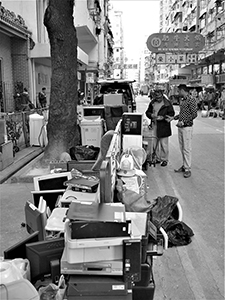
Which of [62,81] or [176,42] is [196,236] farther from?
[176,42]

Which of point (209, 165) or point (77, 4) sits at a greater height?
point (77, 4)

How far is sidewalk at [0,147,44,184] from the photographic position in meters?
8.26

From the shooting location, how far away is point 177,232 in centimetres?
490

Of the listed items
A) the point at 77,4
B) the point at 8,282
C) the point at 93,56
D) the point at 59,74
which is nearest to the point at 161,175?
the point at 59,74

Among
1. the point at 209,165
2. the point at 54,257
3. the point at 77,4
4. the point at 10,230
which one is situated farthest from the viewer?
the point at 77,4

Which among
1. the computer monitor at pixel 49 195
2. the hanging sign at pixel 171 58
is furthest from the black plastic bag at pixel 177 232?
the hanging sign at pixel 171 58

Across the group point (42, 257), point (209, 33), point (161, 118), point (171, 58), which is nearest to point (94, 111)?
point (161, 118)

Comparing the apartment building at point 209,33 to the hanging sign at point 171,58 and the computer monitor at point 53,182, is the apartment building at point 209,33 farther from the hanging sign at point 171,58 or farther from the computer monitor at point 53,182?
the computer monitor at point 53,182

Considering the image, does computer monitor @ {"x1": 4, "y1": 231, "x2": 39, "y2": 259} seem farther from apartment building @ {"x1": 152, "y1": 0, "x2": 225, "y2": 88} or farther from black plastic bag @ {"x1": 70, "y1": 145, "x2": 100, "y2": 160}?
apartment building @ {"x1": 152, "y1": 0, "x2": 225, "y2": 88}

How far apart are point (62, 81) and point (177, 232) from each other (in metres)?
5.26

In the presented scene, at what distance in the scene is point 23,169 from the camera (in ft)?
29.1

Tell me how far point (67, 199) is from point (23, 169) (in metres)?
5.04

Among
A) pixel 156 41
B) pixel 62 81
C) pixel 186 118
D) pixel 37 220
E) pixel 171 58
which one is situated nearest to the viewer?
pixel 37 220

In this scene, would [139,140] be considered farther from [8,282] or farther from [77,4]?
[77,4]
